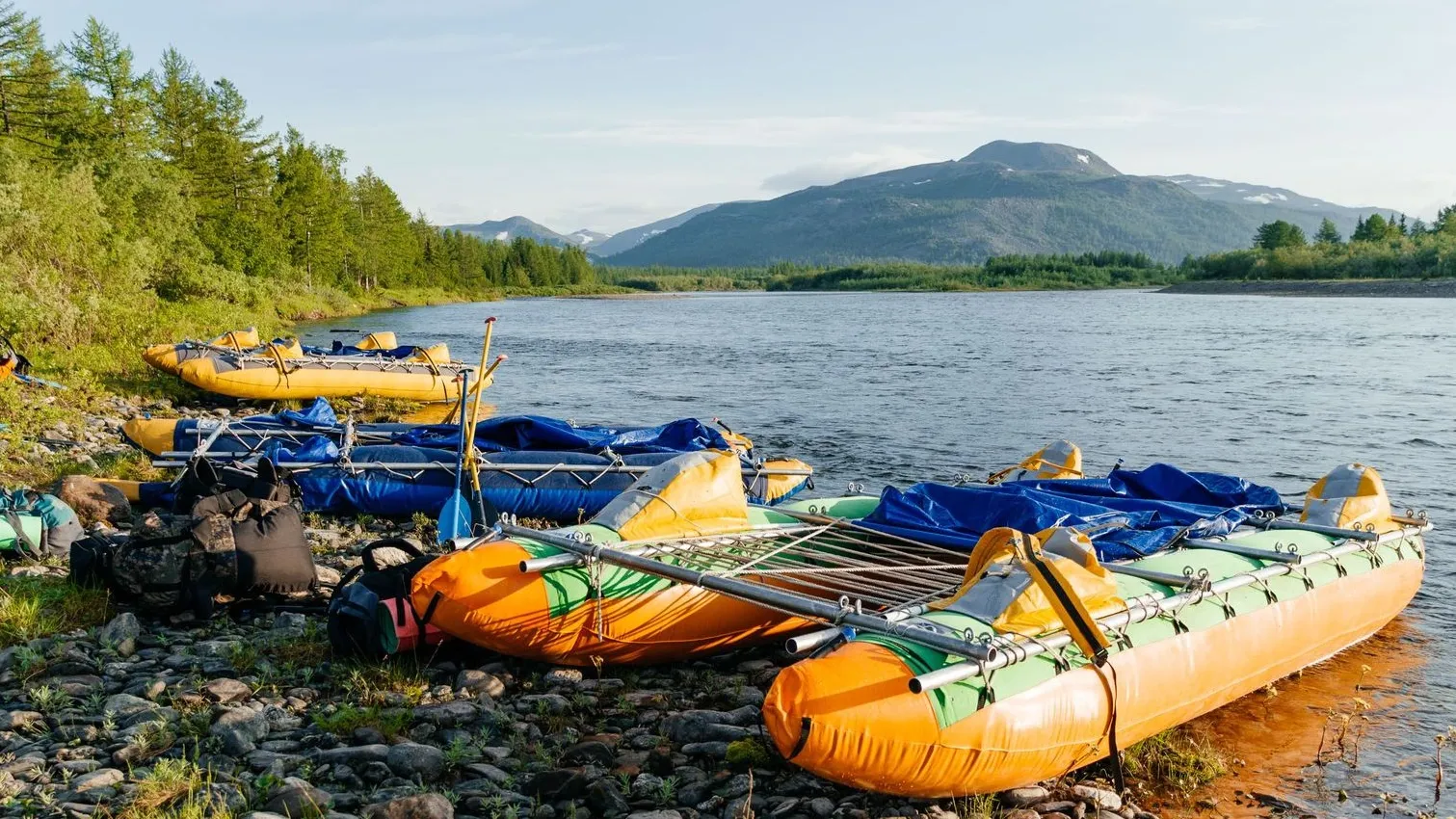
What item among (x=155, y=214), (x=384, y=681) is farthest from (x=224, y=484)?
(x=155, y=214)

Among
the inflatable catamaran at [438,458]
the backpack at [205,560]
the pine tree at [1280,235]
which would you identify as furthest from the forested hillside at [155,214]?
the pine tree at [1280,235]

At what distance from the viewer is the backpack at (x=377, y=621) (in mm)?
6652

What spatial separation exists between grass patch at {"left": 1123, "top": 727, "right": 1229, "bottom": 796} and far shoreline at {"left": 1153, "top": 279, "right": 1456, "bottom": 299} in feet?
261

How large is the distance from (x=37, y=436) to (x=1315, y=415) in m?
23.9

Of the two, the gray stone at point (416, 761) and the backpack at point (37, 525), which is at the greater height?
the backpack at point (37, 525)

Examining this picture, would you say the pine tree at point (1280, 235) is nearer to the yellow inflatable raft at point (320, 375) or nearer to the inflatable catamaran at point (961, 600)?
the yellow inflatable raft at point (320, 375)

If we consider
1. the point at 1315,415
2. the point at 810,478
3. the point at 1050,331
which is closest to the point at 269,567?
the point at 810,478

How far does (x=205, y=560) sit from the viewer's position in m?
7.39

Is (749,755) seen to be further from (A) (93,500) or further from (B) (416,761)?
(A) (93,500)

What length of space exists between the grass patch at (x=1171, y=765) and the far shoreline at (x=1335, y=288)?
261 ft

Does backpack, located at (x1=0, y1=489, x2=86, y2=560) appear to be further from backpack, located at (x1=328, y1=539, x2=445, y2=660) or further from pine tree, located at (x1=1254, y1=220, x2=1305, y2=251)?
pine tree, located at (x1=1254, y1=220, x2=1305, y2=251)

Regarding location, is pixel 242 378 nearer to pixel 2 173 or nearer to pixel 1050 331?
pixel 2 173

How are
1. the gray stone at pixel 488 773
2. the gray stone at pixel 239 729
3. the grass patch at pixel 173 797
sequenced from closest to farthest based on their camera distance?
1. the grass patch at pixel 173 797
2. the gray stone at pixel 488 773
3. the gray stone at pixel 239 729

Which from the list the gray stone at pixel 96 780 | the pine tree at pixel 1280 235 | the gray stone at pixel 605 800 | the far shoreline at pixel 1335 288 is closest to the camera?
the gray stone at pixel 96 780
